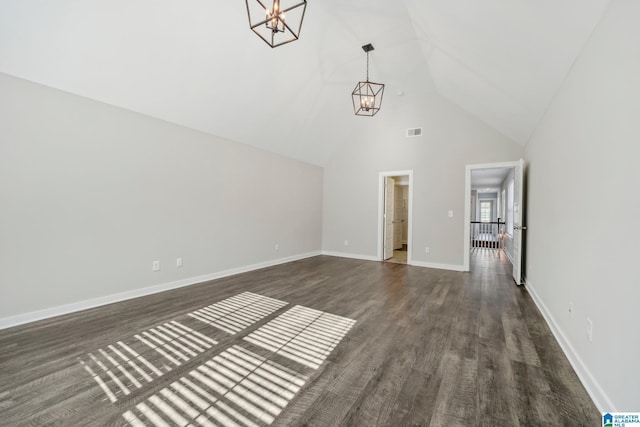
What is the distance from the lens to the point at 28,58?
2.51 metres

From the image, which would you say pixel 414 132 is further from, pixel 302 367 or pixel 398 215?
pixel 302 367

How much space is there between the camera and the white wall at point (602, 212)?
1298mm

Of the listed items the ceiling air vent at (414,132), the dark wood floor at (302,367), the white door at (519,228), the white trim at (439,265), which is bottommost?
the dark wood floor at (302,367)

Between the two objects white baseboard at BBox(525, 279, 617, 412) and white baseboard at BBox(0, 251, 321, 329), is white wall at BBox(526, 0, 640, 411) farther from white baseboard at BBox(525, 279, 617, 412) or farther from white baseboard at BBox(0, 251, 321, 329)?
white baseboard at BBox(0, 251, 321, 329)

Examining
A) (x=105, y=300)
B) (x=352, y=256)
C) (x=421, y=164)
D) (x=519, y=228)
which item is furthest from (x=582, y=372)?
(x=352, y=256)

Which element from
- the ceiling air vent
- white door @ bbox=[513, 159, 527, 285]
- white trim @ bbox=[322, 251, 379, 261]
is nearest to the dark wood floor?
white door @ bbox=[513, 159, 527, 285]

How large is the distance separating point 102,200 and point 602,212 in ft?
15.4

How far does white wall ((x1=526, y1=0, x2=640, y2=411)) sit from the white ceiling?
0.39 meters

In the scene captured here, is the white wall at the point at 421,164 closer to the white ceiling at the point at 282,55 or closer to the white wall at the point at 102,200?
the white ceiling at the point at 282,55

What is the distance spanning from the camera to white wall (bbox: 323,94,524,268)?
526 centimetres

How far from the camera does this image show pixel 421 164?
5.71 meters

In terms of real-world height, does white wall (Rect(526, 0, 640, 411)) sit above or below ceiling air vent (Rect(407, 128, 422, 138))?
below

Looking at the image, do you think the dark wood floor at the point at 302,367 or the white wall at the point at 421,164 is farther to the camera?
the white wall at the point at 421,164

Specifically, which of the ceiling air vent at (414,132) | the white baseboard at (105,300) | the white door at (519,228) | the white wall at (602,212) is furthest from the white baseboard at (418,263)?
the ceiling air vent at (414,132)
